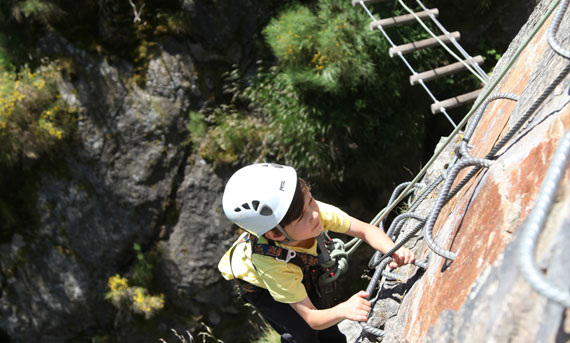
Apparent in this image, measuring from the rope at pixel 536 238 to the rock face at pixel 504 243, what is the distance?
6.0 inches

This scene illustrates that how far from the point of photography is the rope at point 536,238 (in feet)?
3.06

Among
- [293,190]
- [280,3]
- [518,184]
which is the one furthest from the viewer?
[280,3]

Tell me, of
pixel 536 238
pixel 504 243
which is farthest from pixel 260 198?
pixel 536 238

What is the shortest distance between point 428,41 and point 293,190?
3647 mm

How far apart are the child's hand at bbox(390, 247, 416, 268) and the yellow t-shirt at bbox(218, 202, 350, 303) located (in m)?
0.36

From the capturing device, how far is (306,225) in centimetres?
241

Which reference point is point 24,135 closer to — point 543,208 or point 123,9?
point 123,9

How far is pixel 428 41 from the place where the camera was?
5273 mm

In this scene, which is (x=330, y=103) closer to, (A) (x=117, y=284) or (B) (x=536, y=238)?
(A) (x=117, y=284)

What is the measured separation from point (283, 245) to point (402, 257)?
603 millimetres

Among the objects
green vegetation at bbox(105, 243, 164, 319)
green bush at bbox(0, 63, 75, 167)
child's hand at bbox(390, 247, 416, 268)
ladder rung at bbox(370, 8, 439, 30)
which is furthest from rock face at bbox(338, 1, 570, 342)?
green bush at bbox(0, 63, 75, 167)

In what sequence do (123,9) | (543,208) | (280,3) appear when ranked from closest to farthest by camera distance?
1. (543,208)
2. (280,3)
3. (123,9)

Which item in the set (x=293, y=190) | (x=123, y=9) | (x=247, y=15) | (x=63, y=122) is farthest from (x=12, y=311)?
(x=293, y=190)

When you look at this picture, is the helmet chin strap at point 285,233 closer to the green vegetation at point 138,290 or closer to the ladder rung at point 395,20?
the ladder rung at point 395,20
